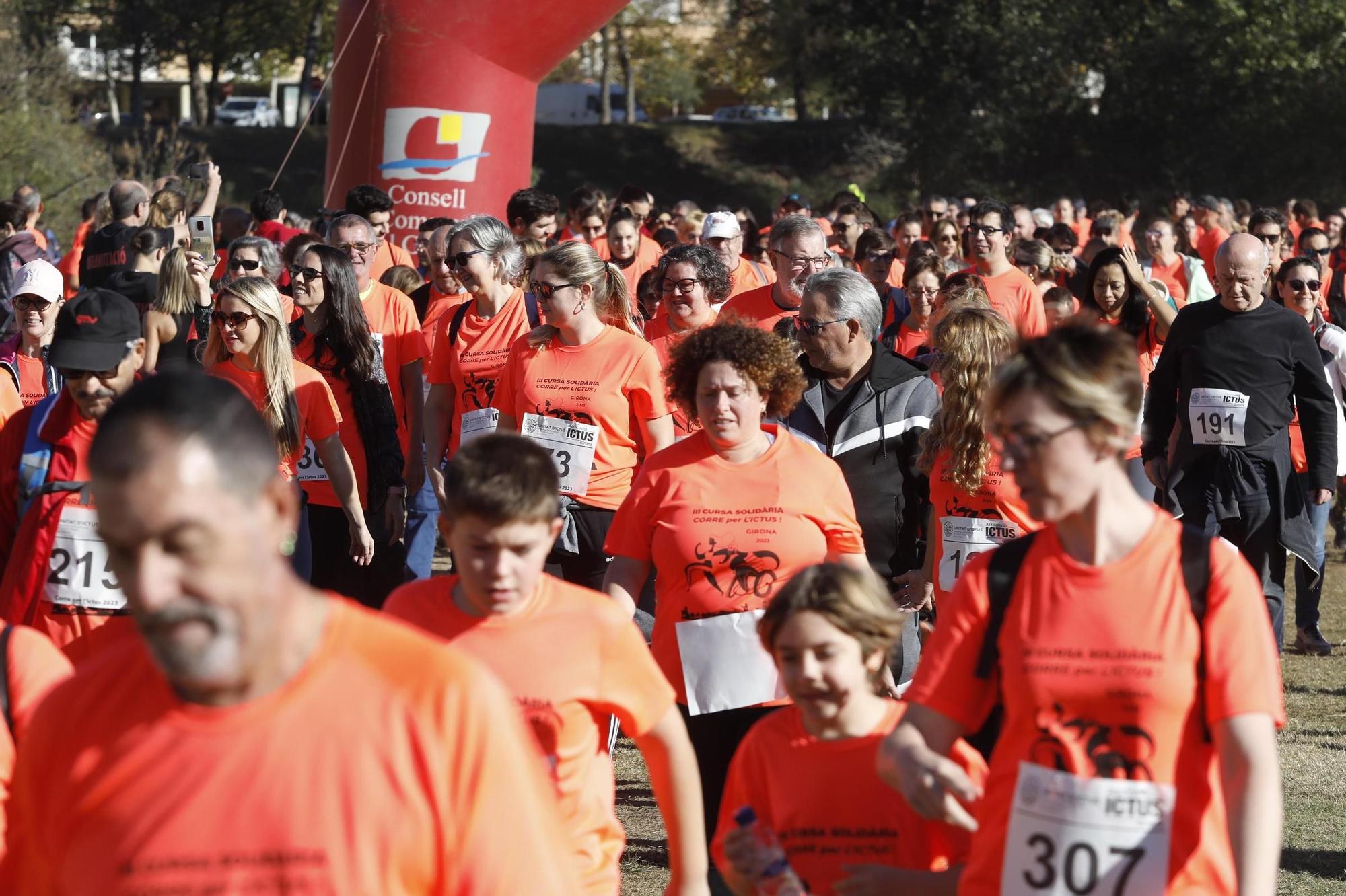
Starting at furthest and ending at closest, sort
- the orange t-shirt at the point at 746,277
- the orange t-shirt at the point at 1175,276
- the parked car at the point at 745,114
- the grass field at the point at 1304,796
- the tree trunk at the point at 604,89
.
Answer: the parked car at the point at 745,114, the tree trunk at the point at 604,89, the orange t-shirt at the point at 1175,276, the orange t-shirt at the point at 746,277, the grass field at the point at 1304,796

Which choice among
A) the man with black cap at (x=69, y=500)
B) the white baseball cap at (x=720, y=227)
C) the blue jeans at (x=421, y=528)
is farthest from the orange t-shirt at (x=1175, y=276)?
the man with black cap at (x=69, y=500)

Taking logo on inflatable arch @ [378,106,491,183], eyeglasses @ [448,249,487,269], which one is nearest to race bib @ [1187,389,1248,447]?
eyeglasses @ [448,249,487,269]

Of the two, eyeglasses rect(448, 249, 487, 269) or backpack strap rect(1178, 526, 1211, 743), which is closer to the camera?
backpack strap rect(1178, 526, 1211, 743)

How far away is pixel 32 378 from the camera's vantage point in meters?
7.88

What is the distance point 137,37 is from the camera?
156 ft

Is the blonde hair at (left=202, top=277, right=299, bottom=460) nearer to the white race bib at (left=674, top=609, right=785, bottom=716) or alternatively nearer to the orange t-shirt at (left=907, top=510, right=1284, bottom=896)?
the white race bib at (left=674, top=609, right=785, bottom=716)

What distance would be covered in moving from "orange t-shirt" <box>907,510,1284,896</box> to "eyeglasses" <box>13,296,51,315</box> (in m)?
6.00

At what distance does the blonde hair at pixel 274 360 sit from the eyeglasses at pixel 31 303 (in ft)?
6.12

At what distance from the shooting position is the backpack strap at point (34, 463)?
483 centimetres

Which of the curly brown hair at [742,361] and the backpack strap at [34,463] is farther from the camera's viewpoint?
the curly brown hair at [742,361]

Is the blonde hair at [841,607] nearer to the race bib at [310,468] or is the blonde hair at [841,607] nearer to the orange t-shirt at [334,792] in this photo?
the orange t-shirt at [334,792]

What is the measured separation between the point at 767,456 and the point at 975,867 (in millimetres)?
1947

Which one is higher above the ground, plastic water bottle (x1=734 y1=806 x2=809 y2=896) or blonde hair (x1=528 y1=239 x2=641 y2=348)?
blonde hair (x1=528 y1=239 x2=641 y2=348)

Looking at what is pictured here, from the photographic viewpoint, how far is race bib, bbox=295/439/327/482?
7285mm
